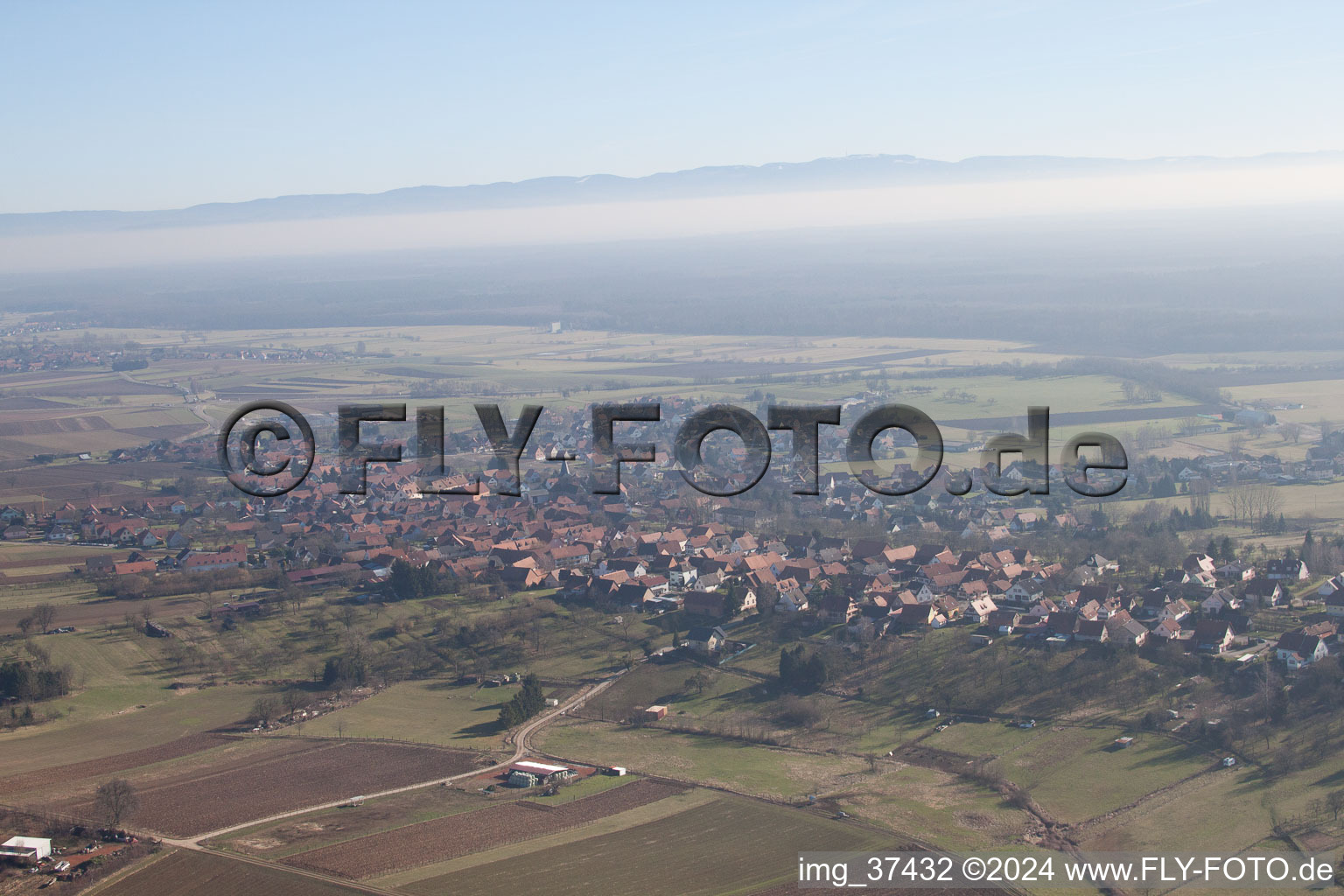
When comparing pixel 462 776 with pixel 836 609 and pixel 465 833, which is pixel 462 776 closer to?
pixel 465 833

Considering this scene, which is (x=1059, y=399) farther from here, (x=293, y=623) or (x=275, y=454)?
(x=293, y=623)

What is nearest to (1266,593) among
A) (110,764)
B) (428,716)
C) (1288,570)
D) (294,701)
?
(1288,570)

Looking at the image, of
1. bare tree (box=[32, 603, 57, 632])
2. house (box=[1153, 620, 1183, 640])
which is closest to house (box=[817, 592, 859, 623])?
house (box=[1153, 620, 1183, 640])

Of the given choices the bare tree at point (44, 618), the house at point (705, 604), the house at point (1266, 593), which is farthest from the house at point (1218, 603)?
the bare tree at point (44, 618)

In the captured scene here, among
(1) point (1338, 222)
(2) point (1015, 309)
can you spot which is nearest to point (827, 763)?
(2) point (1015, 309)

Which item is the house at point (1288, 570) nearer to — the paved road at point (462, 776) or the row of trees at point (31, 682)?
the paved road at point (462, 776)
